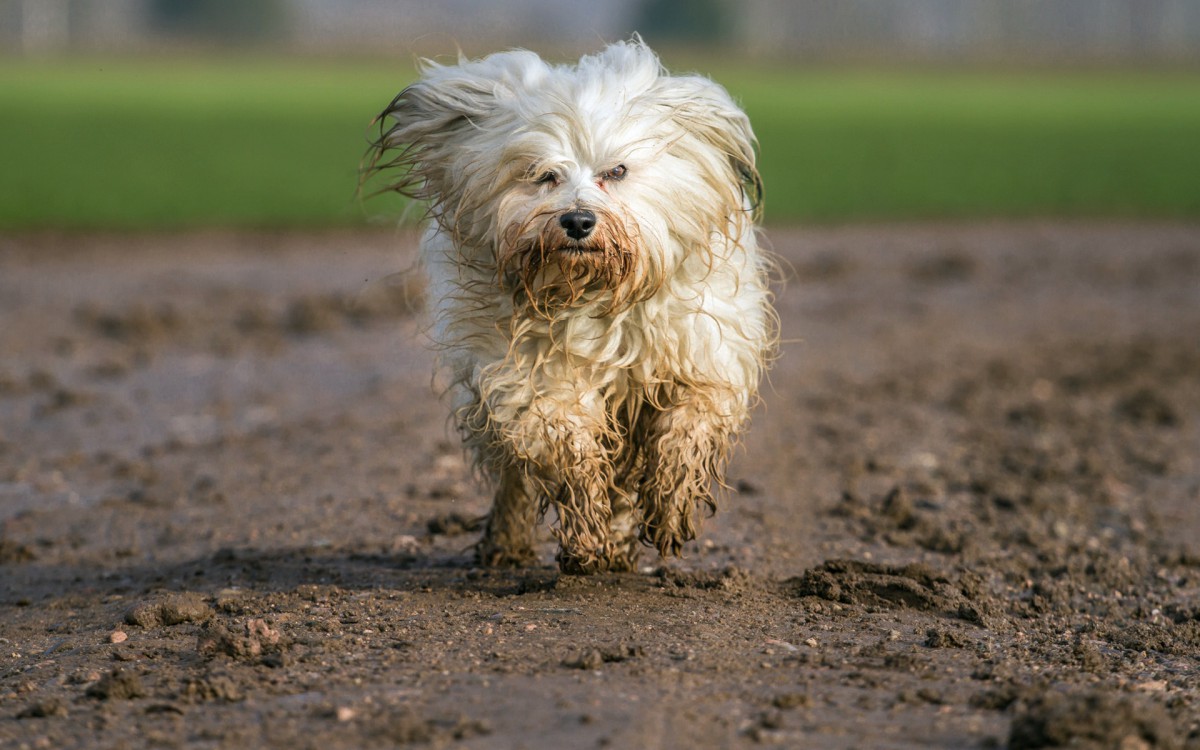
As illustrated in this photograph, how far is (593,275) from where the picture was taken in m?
5.46

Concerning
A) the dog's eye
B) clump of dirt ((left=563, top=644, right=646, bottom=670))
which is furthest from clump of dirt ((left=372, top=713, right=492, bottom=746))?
the dog's eye

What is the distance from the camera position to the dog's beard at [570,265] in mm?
5383

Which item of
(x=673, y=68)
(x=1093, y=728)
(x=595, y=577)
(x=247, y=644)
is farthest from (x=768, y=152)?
(x=1093, y=728)

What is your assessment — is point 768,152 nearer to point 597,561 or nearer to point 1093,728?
point 597,561

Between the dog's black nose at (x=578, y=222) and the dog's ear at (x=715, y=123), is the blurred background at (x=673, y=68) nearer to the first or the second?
the dog's ear at (x=715, y=123)

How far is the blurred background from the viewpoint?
2322 cm

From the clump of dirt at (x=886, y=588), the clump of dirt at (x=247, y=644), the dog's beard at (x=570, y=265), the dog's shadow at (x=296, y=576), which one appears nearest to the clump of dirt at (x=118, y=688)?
the clump of dirt at (x=247, y=644)

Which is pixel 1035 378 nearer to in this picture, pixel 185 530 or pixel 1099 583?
pixel 1099 583

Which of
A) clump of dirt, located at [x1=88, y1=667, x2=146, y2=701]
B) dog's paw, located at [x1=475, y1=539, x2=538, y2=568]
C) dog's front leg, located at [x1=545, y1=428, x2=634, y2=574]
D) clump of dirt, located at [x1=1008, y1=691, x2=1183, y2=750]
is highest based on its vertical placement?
dog's front leg, located at [x1=545, y1=428, x2=634, y2=574]

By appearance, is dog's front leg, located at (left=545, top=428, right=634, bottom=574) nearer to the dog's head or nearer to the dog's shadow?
the dog's shadow

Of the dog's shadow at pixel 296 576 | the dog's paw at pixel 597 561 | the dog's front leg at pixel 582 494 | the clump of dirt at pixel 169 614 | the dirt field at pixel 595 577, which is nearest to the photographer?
the dirt field at pixel 595 577

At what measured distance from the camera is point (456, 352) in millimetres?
6020

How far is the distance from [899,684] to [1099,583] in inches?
93.7

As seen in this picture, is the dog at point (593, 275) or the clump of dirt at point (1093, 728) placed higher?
the dog at point (593, 275)
